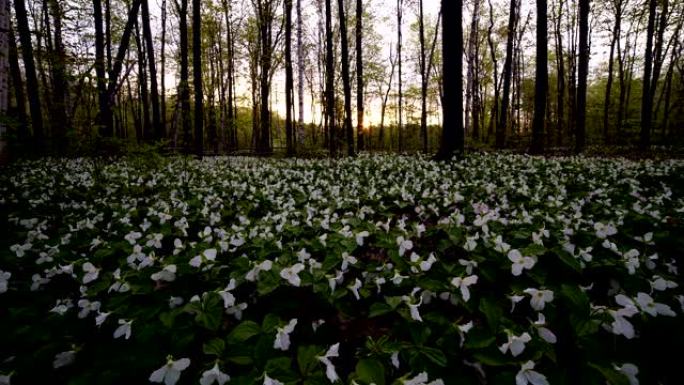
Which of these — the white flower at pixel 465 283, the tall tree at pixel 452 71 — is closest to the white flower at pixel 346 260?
the white flower at pixel 465 283

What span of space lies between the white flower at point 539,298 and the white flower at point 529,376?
1.88 feet

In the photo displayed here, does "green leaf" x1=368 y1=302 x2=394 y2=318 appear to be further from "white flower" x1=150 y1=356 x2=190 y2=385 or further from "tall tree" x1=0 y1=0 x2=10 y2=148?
"tall tree" x1=0 y1=0 x2=10 y2=148

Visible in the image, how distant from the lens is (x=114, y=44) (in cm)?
2773

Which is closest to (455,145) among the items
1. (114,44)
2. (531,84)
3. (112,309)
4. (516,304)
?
(516,304)

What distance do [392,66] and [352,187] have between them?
35086 mm

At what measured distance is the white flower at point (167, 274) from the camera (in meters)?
2.75

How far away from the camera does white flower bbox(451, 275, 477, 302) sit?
2.34 meters

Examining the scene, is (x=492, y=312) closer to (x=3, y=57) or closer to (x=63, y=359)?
(x=63, y=359)

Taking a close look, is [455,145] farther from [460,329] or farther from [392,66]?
[392,66]

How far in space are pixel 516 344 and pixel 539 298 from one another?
512 millimetres

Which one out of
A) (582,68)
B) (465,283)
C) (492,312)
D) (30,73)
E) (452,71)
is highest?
(582,68)

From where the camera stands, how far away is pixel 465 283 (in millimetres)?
2414

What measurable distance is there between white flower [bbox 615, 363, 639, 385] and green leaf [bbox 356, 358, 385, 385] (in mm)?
1210

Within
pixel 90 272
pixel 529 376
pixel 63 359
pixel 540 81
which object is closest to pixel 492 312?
pixel 529 376
